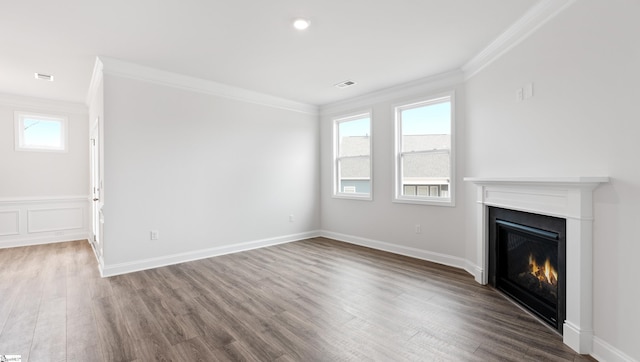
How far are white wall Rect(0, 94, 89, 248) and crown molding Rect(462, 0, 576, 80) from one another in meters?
7.19

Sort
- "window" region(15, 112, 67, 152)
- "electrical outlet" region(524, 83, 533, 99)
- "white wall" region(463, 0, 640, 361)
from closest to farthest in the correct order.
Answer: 1. "white wall" region(463, 0, 640, 361)
2. "electrical outlet" region(524, 83, 533, 99)
3. "window" region(15, 112, 67, 152)

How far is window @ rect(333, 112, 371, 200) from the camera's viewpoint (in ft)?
18.1

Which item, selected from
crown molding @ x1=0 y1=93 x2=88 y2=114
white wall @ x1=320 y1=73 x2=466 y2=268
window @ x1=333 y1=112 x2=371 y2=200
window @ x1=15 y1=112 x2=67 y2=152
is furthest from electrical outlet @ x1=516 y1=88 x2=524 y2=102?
window @ x1=15 y1=112 x2=67 y2=152

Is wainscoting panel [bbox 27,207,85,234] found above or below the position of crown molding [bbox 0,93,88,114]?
below

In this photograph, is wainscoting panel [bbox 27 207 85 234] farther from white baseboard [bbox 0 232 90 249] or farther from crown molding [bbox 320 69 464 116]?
crown molding [bbox 320 69 464 116]

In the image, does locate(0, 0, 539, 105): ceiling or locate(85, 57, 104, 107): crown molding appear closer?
locate(0, 0, 539, 105): ceiling

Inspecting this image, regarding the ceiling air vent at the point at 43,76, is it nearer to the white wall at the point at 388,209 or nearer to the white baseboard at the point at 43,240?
the white baseboard at the point at 43,240

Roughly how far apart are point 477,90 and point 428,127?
0.96m

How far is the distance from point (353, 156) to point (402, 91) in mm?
1526

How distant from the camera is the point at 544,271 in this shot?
2635 millimetres

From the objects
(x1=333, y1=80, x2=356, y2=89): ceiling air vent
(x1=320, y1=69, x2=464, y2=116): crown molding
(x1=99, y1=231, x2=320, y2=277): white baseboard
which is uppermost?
(x1=333, y1=80, x2=356, y2=89): ceiling air vent

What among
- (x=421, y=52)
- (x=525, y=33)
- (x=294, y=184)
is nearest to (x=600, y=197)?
(x=525, y=33)

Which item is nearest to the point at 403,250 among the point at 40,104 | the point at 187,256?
the point at 187,256

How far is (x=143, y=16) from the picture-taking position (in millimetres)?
2727
